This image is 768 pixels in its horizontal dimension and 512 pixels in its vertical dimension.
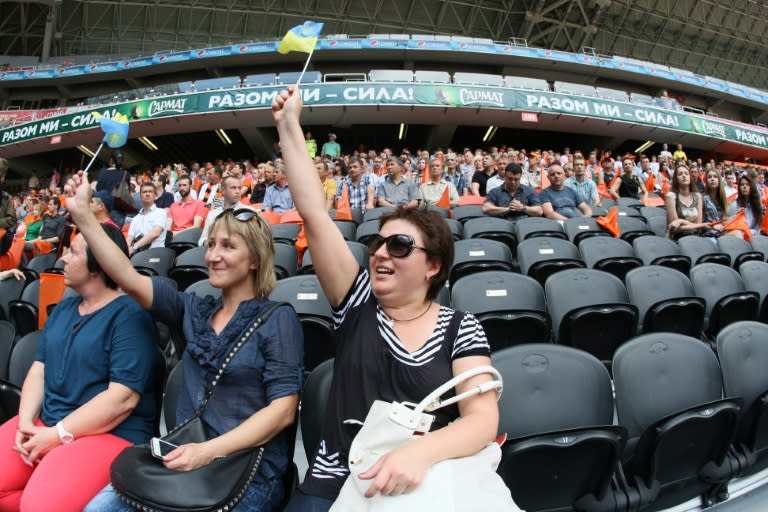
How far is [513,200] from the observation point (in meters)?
5.66

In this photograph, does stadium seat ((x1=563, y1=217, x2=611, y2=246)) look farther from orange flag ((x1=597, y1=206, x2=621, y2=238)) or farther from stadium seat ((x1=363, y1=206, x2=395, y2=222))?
stadium seat ((x1=363, y1=206, x2=395, y2=222))

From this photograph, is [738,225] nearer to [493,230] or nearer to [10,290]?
[493,230]

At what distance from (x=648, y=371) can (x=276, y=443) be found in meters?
1.64

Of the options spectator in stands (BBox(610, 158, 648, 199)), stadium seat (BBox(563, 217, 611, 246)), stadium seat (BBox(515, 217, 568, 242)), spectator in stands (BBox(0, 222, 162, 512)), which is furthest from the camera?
spectator in stands (BBox(610, 158, 648, 199))

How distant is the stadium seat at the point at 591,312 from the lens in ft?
8.95

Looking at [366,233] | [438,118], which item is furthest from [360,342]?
[438,118]

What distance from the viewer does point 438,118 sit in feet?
58.4

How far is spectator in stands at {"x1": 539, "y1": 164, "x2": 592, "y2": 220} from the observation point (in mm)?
5758

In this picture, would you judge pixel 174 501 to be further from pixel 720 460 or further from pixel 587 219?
pixel 587 219

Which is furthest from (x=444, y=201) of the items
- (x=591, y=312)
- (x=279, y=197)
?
(x=591, y=312)

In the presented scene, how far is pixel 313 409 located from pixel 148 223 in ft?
14.4

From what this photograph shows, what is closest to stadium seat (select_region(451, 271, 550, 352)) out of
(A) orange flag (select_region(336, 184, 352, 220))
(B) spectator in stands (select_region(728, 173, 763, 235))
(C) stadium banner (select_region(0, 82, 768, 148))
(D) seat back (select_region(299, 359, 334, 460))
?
(D) seat back (select_region(299, 359, 334, 460))

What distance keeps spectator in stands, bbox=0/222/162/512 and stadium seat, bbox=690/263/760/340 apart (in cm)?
353

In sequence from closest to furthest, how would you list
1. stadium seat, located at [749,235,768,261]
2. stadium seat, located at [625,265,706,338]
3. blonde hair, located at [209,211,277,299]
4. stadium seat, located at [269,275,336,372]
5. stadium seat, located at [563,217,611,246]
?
1. blonde hair, located at [209,211,277,299]
2. stadium seat, located at [269,275,336,372]
3. stadium seat, located at [625,265,706,338]
4. stadium seat, located at [749,235,768,261]
5. stadium seat, located at [563,217,611,246]
